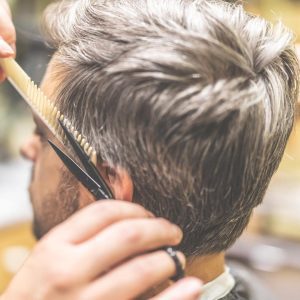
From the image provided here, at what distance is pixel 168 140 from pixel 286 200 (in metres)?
2.24

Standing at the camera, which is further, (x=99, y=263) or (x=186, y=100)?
(x=186, y=100)

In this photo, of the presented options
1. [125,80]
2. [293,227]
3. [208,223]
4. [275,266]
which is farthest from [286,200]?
[125,80]

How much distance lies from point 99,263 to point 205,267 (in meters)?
0.41

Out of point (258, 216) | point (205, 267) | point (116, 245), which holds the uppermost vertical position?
point (116, 245)

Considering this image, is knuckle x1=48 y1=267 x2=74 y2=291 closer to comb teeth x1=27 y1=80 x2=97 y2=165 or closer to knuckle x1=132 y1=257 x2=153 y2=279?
knuckle x1=132 y1=257 x2=153 y2=279

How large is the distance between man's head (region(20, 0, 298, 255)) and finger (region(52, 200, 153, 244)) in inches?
6.4

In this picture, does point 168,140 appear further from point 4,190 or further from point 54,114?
point 4,190

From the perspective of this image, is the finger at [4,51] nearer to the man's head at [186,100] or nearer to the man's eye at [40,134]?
the man's head at [186,100]

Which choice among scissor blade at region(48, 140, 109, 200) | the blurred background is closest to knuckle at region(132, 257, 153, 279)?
scissor blade at region(48, 140, 109, 200)

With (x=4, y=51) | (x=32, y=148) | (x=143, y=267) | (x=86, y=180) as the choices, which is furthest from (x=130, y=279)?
(x=32, y=148)

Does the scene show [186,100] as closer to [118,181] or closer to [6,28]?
[118,181]

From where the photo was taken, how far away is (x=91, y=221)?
807 millimetres

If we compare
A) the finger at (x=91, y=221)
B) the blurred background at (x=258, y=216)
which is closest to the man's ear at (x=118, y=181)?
the finger at (x=91, y=221)

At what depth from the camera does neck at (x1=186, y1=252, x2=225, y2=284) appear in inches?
44.0
